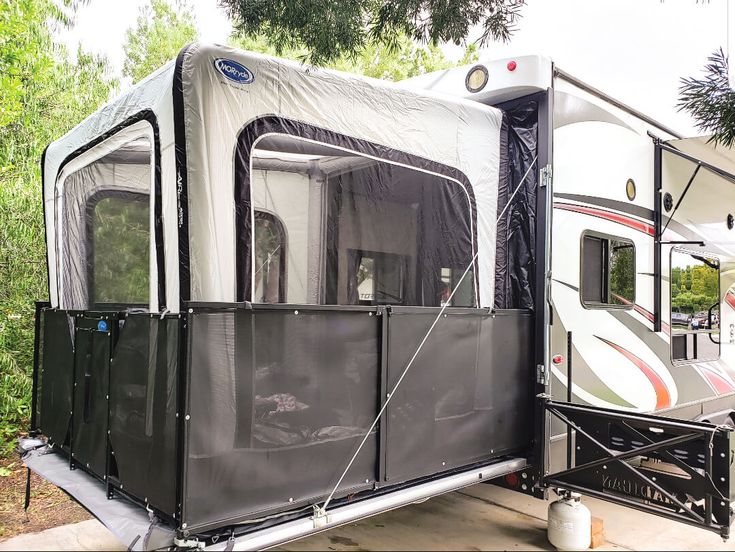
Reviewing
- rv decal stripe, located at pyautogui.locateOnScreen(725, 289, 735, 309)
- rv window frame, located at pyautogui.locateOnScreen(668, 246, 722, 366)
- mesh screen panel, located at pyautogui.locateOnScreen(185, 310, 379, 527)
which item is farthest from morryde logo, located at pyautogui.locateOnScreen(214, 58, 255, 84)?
rv decal stripe, located at pyautogui.locateOnScreen(725, 289, 735, 309)

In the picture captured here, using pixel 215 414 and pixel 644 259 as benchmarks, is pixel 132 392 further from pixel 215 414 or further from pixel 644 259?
pixel 644 259

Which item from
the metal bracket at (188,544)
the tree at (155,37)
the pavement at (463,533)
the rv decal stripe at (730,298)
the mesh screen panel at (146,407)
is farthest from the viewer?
the tree at (155,37)

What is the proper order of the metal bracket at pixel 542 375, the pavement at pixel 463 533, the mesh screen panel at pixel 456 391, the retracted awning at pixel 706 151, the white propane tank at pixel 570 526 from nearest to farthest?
the mesh screen panel at pixel 456 391, the white propane tank at pixel 570 526, the pavement at pixel 463 533, the metal bracket at pixel 542 375, the retracted awning at pixel 706 151

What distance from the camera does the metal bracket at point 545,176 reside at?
12.9 ft

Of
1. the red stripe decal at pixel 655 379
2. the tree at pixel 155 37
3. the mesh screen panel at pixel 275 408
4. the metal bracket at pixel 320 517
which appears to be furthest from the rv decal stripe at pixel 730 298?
the tree at pixel 155 37

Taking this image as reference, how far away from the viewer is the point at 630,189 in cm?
476

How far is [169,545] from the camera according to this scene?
8.03ft

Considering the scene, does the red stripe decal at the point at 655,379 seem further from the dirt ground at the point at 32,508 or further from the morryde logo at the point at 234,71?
the dirt ground at the point at 32,508

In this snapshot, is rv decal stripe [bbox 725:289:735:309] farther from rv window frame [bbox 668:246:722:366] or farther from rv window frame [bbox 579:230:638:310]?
rv window frame [bbox 579:230:638:310]

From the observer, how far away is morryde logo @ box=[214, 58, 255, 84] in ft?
8.85

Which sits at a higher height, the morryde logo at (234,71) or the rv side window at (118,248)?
the morryde logo at (234,71)

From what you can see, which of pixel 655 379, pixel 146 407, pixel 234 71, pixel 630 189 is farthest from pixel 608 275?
pixel 146 407

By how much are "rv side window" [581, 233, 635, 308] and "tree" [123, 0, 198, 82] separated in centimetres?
1272

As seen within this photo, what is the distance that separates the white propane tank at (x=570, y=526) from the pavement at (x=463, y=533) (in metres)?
0.15
